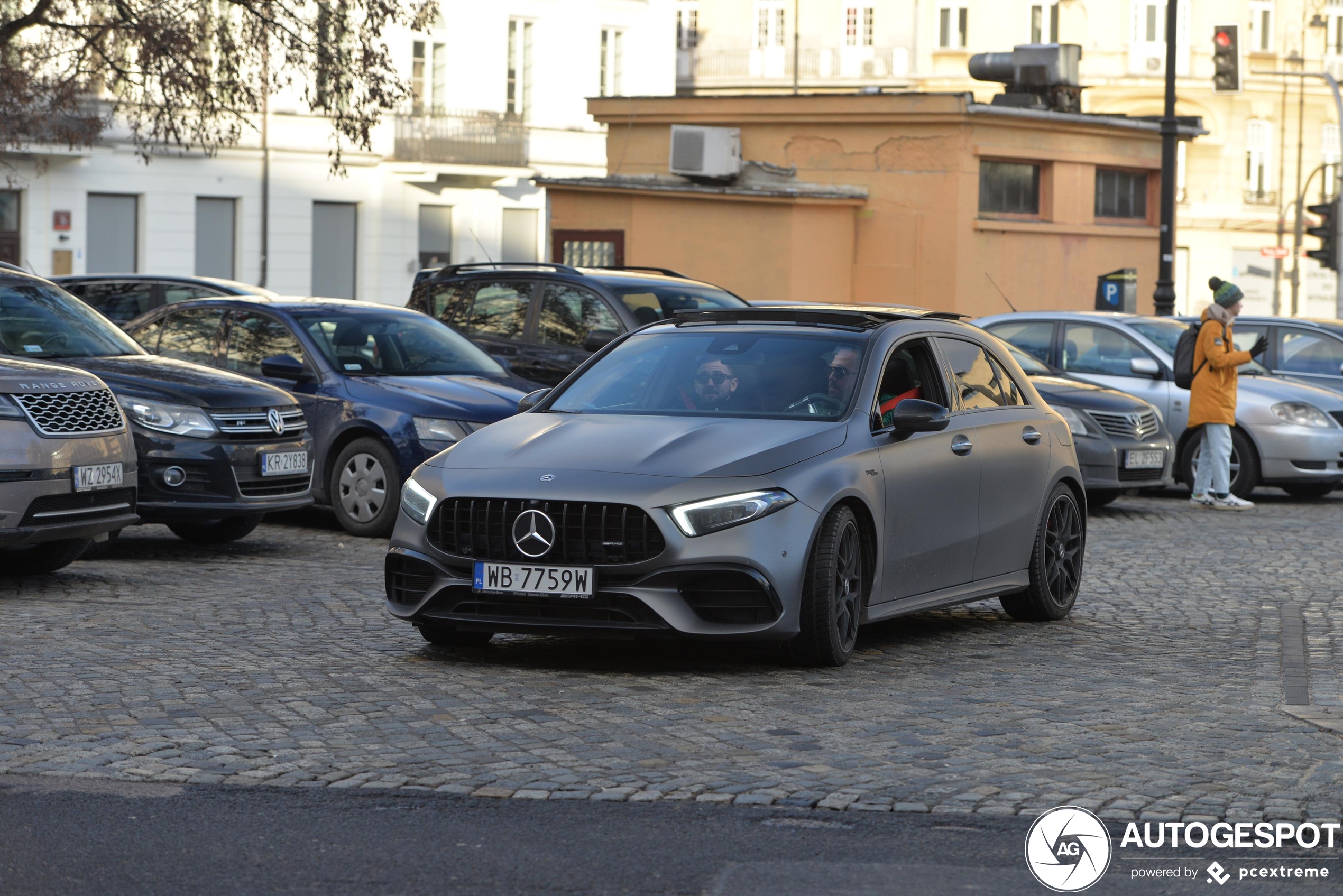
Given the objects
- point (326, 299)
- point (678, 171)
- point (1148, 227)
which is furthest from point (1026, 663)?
point (1148, 227)

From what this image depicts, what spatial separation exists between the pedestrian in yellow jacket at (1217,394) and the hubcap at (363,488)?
706cm

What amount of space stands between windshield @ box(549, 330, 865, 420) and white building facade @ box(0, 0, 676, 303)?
3450 centimetres

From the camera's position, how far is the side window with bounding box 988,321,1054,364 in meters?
18.2

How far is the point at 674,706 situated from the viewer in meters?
7.26

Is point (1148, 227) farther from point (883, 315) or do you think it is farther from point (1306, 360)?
point (883, 315)

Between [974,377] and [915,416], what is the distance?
1.26 meters

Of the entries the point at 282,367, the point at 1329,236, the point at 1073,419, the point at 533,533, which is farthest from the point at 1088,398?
the point at 1329,236

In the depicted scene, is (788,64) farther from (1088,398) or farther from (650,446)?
(650,446)

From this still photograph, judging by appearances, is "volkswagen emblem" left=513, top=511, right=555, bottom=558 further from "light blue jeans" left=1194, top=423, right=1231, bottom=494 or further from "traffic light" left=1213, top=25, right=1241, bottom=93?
"traffic light" left=1213, top=25, right=1241, bottom=93

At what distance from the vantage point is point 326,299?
14516 millimetres

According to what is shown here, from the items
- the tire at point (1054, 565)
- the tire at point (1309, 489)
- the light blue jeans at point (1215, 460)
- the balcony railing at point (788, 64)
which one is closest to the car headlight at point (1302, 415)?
the tire at point (1309, 489)

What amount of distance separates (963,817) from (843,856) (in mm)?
594

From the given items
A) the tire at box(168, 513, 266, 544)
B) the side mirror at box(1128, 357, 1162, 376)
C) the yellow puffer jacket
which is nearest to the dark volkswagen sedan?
the tire at box(168, 513, 266, 544)

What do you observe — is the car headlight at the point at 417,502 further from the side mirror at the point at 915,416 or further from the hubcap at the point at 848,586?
the side mirror at the point at 915,416
